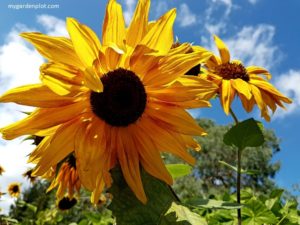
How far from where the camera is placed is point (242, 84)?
6.48ft

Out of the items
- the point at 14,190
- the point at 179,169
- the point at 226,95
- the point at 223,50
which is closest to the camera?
the point at 179,169

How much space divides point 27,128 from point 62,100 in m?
0.10

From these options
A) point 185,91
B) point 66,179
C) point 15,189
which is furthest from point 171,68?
point 15,189

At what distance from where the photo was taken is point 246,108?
1886 millimetres

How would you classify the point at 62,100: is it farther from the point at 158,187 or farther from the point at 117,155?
the point at 158,187

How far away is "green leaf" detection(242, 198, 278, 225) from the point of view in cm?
184

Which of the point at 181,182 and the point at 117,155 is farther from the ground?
the point at 117,155

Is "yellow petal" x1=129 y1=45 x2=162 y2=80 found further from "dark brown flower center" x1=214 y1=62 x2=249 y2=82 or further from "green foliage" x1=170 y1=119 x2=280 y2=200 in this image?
"green foliage" x1=170 y1=119 x2=280 y2=200

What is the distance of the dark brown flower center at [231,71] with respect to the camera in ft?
6.83

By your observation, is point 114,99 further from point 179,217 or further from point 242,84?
point 242,84

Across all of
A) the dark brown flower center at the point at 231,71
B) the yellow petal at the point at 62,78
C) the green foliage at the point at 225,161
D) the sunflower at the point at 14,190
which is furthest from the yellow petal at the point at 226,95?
the green foliage at the point at 225,161

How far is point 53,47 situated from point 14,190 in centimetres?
661

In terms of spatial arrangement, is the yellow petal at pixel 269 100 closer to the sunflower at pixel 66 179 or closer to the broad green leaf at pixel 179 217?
the sunflower at pixel 66 179

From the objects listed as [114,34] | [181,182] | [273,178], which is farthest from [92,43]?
[273,178]
